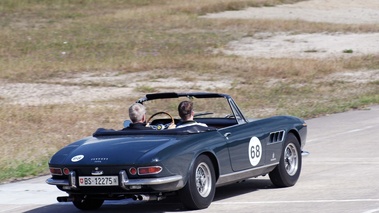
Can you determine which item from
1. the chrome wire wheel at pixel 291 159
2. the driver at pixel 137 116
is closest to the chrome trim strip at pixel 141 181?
the driver at pixel 137 116

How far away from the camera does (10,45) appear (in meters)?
38.0

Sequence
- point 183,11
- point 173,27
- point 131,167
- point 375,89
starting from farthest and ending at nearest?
point 183,11, point 173,27, point 375,89, point 131,167

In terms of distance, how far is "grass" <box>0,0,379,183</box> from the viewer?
62.3 ft

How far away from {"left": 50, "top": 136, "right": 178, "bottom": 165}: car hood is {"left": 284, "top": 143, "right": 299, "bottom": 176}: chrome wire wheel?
2.08 m

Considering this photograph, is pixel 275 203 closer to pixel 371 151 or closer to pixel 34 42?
pixel 371 151

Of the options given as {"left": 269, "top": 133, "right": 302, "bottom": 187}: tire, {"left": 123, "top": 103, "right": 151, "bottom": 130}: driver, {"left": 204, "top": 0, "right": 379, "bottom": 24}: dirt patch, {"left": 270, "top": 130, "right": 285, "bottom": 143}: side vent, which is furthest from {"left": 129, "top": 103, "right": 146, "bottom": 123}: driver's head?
{"left": 204, "top": 0, "right": 379, "bottom": 24}: dirt patch

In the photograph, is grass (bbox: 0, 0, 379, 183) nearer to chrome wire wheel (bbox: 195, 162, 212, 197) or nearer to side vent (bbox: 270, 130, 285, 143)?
side vent (bbox: 270, 130, 285, 143)

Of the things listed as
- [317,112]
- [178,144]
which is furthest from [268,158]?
[317,112]

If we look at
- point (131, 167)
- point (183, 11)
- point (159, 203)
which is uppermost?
point (131, 167)

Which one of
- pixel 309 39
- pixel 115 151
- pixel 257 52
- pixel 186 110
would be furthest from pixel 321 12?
pixel 115 151

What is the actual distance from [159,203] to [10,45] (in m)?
27.9

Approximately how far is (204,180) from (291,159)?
6.42 ft

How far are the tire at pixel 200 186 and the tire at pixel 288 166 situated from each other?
1.45 metres

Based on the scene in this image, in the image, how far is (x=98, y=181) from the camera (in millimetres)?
9906
